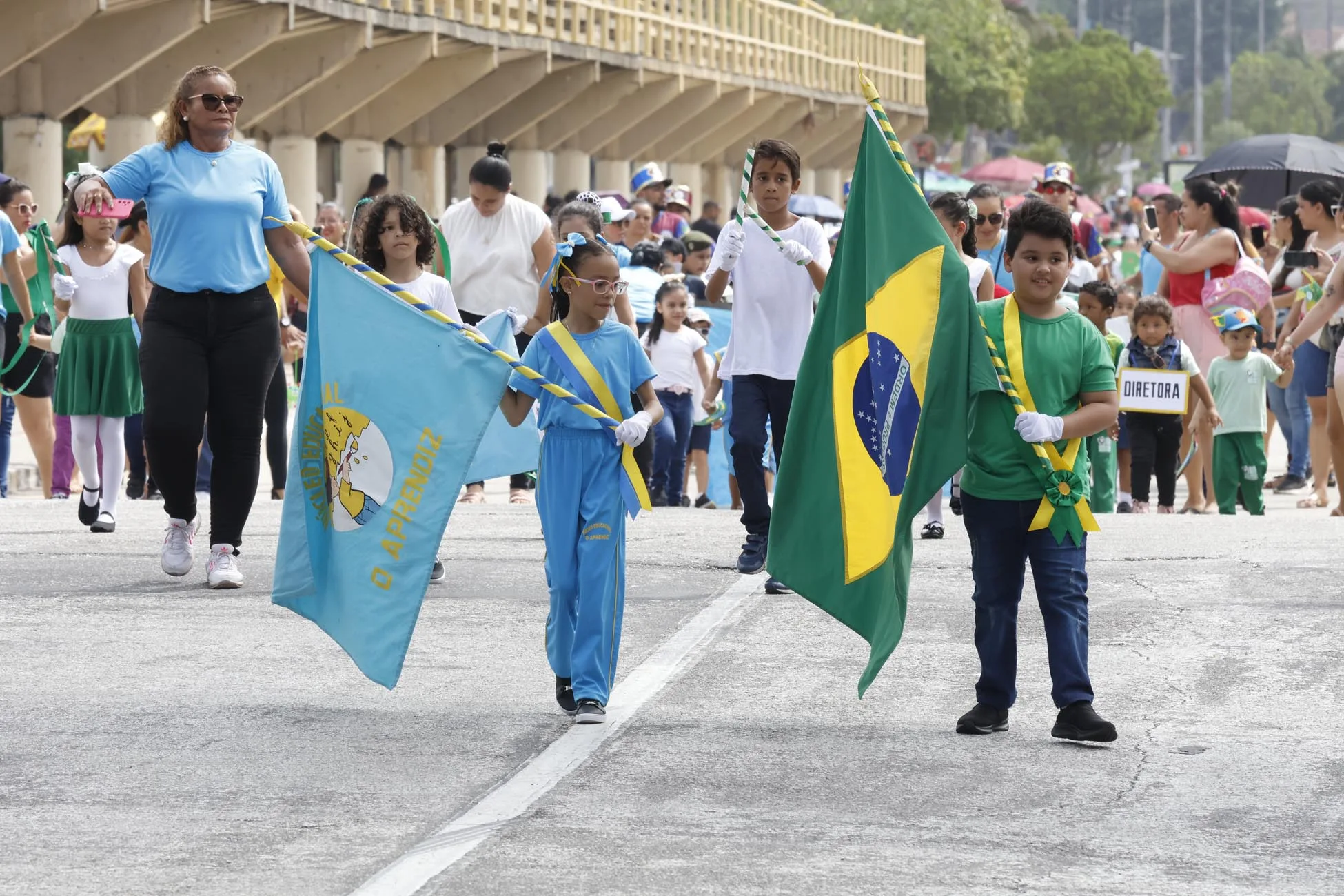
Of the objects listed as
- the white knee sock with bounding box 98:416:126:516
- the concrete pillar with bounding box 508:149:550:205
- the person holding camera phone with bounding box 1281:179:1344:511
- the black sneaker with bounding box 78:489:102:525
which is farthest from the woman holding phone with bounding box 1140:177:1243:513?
the concrete pillar with bounding box 508:149:550:205

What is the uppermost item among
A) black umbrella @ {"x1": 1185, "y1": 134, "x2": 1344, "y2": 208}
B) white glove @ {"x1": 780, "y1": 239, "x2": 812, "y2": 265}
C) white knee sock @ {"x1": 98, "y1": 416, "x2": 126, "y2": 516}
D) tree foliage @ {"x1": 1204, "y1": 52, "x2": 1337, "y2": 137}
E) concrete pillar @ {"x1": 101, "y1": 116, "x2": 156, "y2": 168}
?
tree foliage @ {"x1": 1204, "y1": 52, "x2": 1337, "y2": 137}

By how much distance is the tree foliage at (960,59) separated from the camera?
76750 millimetres

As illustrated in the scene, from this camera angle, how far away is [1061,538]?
6398 mm

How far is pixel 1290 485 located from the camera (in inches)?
665

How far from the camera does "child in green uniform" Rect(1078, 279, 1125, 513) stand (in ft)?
42.8

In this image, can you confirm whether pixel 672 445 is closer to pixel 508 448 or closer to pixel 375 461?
pixel 508 448

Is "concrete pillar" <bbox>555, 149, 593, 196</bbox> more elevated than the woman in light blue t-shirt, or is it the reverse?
"concrete pillar" <bbox>555, 149, 593, 196</bbox>

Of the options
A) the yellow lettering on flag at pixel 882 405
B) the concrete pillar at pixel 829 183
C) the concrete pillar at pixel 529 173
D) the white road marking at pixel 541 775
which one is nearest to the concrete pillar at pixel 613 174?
the concrete pillar at pixel 529 173

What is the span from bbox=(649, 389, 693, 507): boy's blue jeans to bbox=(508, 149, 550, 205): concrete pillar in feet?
70.4

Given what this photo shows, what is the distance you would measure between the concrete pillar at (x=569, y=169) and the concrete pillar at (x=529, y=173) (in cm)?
129

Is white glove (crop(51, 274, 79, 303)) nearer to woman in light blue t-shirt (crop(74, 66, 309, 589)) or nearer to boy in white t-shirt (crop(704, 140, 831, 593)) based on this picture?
woman in light blue t-shirt (crop(74, 66, 309, 589))

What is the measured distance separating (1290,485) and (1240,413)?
111 inches

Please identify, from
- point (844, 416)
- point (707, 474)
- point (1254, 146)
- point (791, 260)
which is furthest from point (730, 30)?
point (844, 416)

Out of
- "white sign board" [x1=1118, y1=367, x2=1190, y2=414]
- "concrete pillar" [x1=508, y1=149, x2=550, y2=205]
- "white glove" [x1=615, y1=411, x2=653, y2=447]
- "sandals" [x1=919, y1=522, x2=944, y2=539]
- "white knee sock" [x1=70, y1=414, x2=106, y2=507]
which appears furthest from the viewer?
"concrete pillar" [x1=508, y1=149, x2=550, y2=205]
